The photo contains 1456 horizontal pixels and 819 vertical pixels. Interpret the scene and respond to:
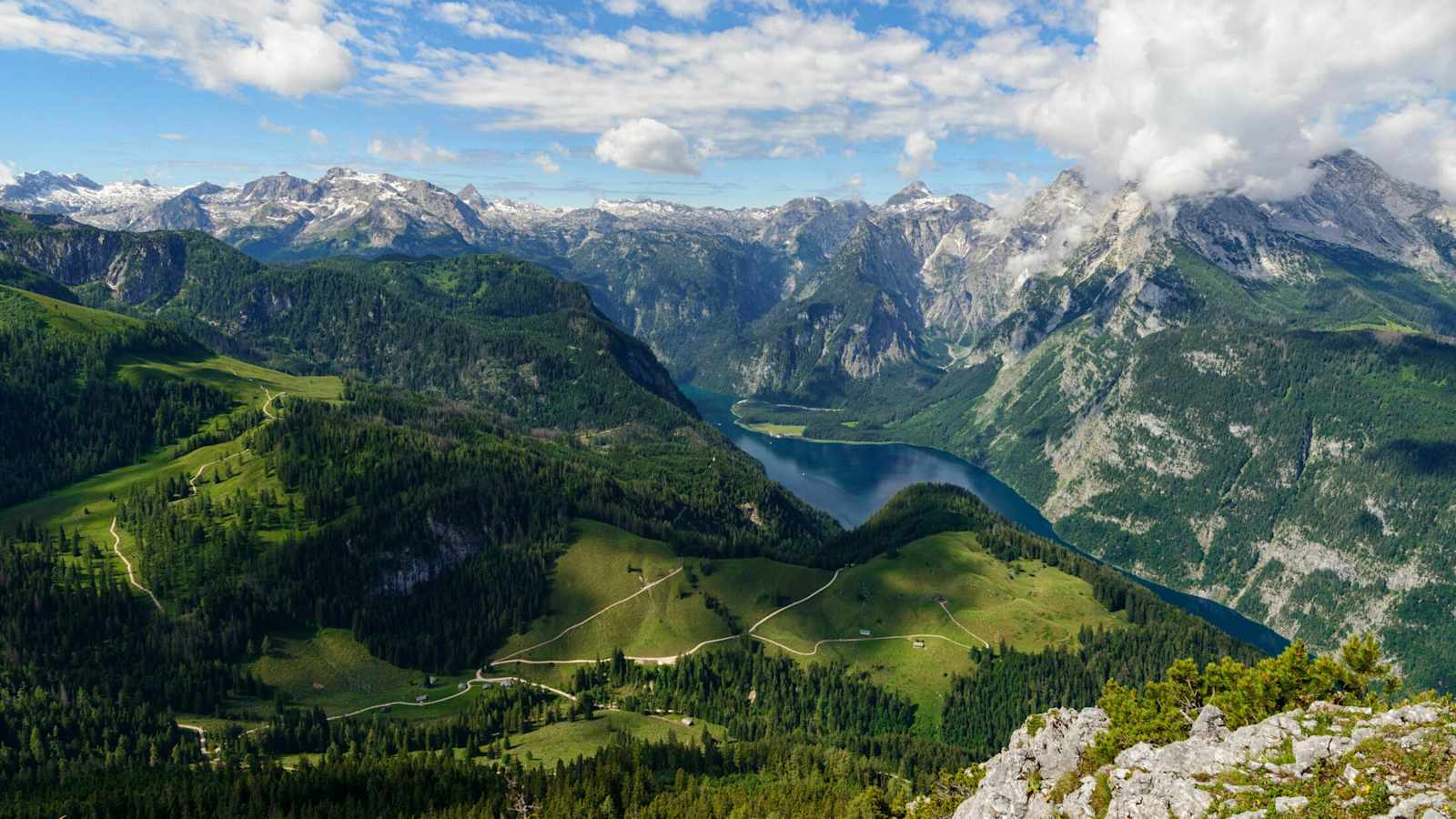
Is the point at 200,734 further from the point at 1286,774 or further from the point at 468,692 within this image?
the point at 1286,774

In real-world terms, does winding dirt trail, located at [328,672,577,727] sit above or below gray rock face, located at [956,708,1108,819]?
below

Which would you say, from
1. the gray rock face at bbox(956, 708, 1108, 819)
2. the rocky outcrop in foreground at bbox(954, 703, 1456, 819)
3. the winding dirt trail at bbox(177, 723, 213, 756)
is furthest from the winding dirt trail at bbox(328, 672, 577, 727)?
the rocky outcrop in foreground at bbox(954, 703, 1456, 819)

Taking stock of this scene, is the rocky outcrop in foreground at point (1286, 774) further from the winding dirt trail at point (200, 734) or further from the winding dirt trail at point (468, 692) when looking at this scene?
the winding dirt trail at point (200, 734)

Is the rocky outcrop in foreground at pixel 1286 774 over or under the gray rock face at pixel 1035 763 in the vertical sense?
over

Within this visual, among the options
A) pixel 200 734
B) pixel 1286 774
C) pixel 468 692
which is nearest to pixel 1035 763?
pixel 1286 774

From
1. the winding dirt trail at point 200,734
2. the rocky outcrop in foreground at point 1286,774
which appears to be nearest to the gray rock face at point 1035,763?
the rocky outcrop in foreground at point 1286,774

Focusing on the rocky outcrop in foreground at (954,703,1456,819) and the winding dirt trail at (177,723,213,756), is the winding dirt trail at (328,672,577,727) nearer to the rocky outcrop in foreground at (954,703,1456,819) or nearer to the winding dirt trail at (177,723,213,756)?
the winding dirt trail at (177,723,213,756)

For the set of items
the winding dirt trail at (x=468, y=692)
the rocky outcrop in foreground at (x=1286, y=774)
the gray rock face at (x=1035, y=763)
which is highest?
the rocky outcrop in foreground at (x=1286, y=774)

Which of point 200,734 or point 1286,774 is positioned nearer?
point 1286,774
